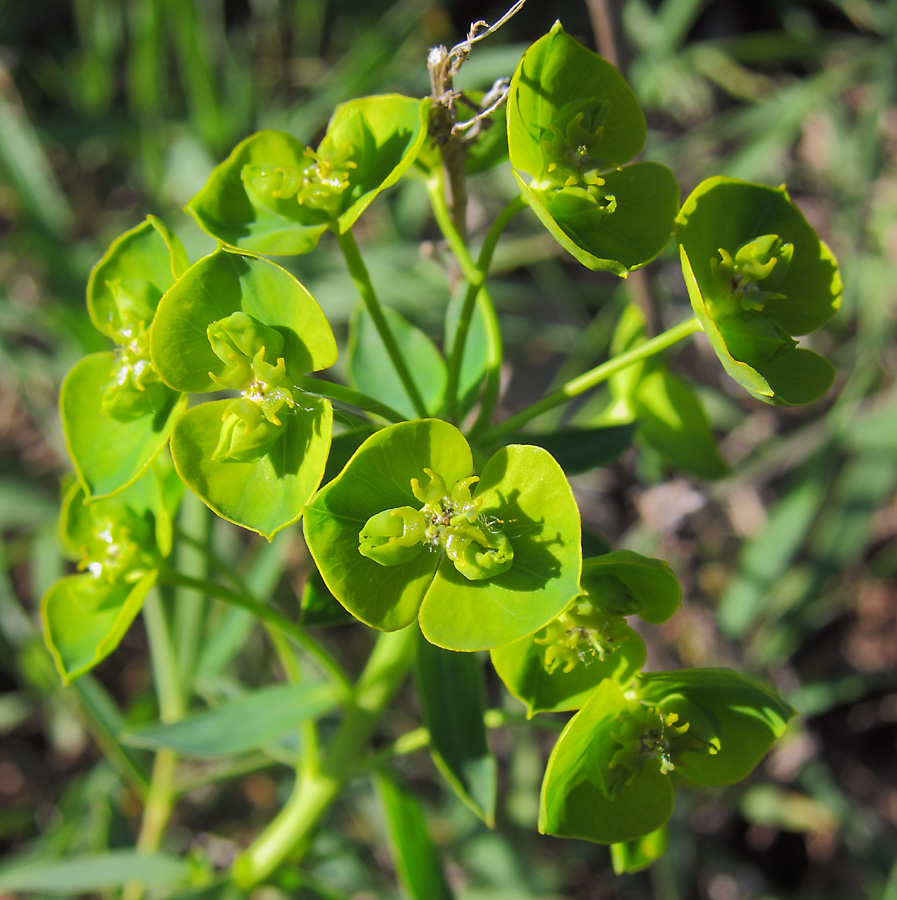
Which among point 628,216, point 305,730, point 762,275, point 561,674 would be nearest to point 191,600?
point 305,730

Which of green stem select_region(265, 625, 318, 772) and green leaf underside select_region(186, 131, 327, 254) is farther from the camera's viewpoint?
green stem select_region(265, 625, 318, 772)

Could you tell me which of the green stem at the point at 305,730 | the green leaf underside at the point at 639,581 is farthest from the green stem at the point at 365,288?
the green stem at the point at 305,730

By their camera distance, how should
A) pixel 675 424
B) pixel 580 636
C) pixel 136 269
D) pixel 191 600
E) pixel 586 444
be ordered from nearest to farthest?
pixel 580 636
pixel 136 269
pixel 586 444
pixel 675 424
pixel 191 600

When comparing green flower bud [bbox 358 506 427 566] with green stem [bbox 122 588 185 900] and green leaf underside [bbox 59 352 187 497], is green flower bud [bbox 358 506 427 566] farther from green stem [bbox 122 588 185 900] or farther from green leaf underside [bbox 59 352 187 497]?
green stem [bbox 122 588 185 900]

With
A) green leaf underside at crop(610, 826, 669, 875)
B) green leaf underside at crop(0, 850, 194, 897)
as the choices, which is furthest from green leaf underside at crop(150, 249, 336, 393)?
green leaf underside at crop(0, 850, 194, 897)

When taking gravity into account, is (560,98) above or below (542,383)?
above

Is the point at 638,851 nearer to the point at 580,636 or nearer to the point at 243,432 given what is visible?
the point at 580,636

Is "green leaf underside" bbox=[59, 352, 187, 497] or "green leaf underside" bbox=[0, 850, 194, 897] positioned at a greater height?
"green leaf underside" bbox=[59, 352, 187, 497]

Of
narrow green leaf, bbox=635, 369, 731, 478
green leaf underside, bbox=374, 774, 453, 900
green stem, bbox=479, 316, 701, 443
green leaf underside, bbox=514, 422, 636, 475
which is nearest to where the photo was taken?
green stem, bbox=479, 316, 701, 443

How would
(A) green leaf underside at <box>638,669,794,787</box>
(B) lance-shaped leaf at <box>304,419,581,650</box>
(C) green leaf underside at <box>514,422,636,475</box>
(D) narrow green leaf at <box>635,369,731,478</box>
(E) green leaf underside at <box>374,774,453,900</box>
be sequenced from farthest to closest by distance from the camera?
(E) green leaf underside at <box>374,774,453,900</box>
(D) narrow green leaf at <box>635,369,731,478</box>
(C) green leaf underside at <box>514,422,636,475</box>
(A) green leaf underside at <box>638,669,794,787</box>
(B) lance-shaped leaf at <box>304,419,581,650</box>
